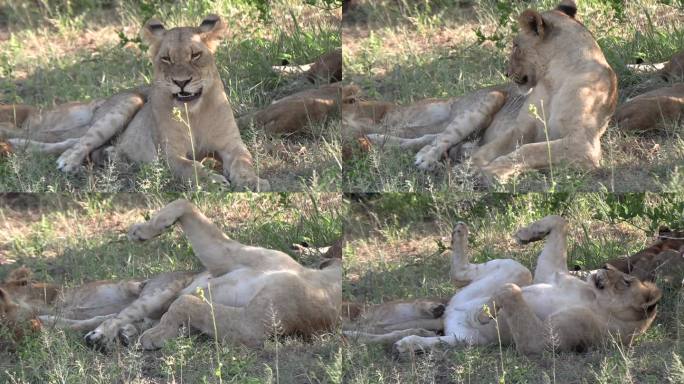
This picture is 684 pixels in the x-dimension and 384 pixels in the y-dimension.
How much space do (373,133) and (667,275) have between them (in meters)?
1.64

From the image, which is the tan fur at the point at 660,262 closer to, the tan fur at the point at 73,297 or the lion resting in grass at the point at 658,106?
the lion resting in grass at the point at 658,106

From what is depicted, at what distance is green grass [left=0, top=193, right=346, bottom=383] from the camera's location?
6.41 m

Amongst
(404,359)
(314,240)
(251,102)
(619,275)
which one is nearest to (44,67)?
(251,102)

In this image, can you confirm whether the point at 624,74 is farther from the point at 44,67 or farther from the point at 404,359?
the point at 44,67

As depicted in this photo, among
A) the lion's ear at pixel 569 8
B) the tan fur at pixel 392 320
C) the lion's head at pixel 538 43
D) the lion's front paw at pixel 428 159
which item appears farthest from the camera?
the lion's ear at pixel 569 8

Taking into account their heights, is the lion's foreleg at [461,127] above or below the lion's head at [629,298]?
above

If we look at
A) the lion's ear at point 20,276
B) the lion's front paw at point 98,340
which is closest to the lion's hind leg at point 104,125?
the lion's ear at point 20,276

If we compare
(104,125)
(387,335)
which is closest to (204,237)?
(104,125)

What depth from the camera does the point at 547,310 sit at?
6516 millimetres

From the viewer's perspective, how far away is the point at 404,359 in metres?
6.51

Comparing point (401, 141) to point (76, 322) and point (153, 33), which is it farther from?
point (76, 322)

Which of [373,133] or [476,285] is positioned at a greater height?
[373,133]

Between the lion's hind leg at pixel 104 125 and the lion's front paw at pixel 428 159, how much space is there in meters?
1.55

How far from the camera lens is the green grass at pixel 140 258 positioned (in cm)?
641
